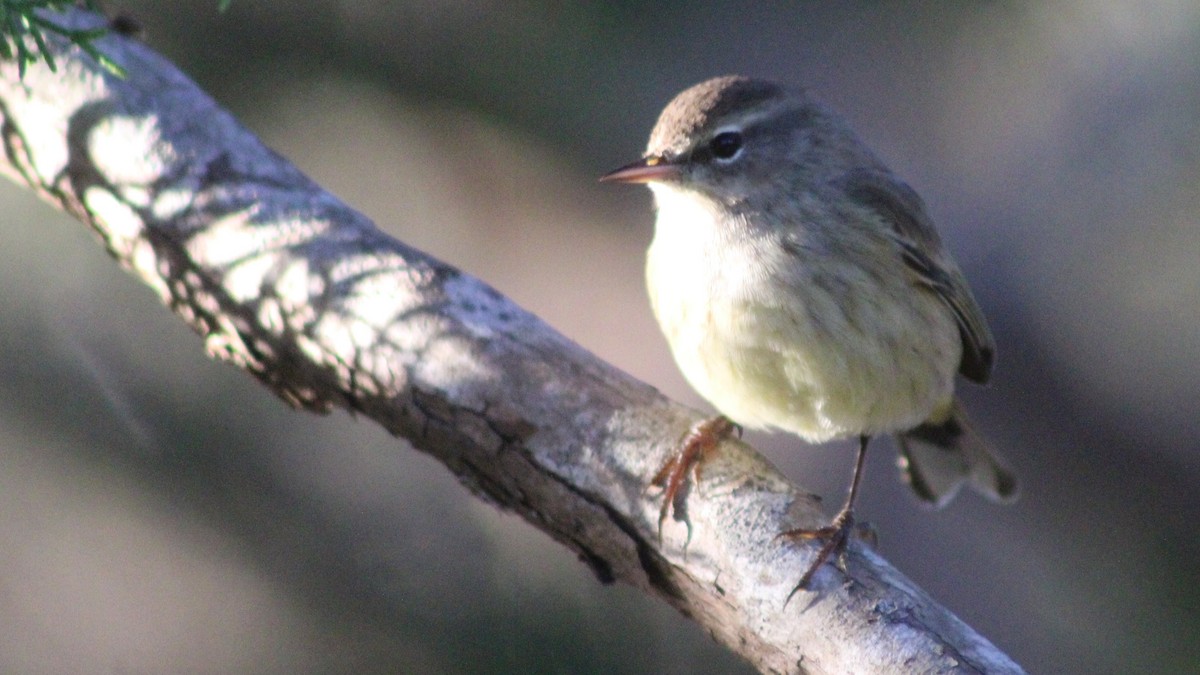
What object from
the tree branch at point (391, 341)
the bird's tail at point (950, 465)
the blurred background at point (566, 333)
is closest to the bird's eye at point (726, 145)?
the tree branch at point (391, 341)

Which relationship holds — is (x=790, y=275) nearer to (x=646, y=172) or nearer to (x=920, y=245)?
(x=646, y=172)

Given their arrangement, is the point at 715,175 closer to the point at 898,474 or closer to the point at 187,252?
the point at 187,252

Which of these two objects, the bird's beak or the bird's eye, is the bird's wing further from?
the bird's beak

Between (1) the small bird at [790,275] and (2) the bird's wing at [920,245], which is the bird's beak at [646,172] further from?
(2) the bird's wing at [920,245]

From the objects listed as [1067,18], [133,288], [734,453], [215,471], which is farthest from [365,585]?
[1067,18]

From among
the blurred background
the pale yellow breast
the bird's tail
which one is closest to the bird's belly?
the pale yellow breast
